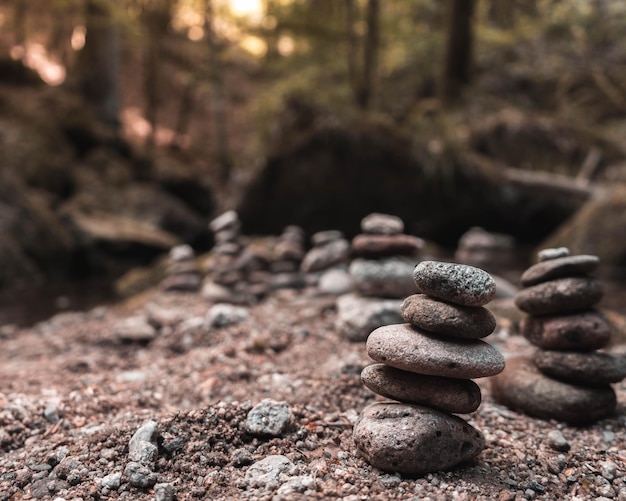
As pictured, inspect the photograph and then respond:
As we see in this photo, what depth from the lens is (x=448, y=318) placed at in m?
2.61

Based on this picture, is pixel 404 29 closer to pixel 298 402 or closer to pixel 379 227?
pixel 379 227

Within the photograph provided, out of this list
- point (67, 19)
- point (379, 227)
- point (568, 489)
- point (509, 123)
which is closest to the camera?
point (568, 489)

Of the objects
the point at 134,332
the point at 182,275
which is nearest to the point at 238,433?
the point at 134,332

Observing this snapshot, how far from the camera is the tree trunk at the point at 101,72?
1614 centimetres

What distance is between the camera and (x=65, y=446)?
2711mm

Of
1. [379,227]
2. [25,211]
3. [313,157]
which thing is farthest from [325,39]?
[379,227]

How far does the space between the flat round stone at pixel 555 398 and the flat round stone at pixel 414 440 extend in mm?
793

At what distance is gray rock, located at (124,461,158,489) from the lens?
2.35 m

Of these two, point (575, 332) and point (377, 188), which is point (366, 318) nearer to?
point (575, 332)

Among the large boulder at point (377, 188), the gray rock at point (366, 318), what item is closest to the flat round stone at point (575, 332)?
the gray rock at point (366, 318)

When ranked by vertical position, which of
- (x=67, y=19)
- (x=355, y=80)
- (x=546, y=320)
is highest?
(x=67, y=19)

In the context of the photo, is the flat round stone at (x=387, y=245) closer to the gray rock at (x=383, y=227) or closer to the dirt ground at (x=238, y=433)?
the gray rock at (x=383, y=227)

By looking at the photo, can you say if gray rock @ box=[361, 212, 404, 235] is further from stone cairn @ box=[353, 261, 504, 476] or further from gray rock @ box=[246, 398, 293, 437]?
gray rock @ box=[246, 398, 293, 437]

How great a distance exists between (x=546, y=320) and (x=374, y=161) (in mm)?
7367
